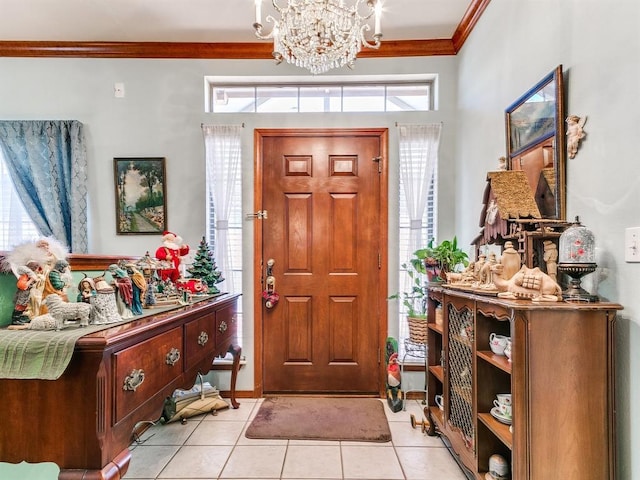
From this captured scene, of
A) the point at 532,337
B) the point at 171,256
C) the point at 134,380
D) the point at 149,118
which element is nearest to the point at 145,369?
the point at 134,380

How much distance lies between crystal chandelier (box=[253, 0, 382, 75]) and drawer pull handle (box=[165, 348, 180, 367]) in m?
1.51

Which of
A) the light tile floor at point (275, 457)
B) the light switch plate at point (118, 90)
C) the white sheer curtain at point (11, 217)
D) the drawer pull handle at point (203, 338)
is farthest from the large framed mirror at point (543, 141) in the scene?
the white sheer curtain at point (11, 217)

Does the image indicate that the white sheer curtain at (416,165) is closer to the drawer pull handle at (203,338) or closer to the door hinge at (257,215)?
the door hinge at (257,215)

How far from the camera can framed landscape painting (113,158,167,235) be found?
3055 millimetres

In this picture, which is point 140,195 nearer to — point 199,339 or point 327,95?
point 199,339

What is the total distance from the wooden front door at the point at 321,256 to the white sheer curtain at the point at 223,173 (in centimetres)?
20

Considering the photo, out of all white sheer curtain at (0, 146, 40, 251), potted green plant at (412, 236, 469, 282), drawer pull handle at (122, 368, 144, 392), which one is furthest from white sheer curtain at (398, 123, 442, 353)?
white sheer curtain at (0, 146, 40, 251)

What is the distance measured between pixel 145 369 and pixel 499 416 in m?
1.43

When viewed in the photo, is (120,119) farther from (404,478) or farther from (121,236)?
(404,478)

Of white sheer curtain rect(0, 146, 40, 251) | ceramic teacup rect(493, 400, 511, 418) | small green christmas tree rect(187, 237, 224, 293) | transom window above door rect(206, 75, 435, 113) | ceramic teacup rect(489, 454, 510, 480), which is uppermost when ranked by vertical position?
transom window above door rect(206, 75, 435, 113)

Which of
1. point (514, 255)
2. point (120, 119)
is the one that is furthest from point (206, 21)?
point (514, 255)

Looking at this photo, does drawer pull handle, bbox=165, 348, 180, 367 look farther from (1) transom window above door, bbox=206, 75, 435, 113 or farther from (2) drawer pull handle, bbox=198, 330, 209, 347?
(1) transom window above door, bbox=206, 75, 435, 113

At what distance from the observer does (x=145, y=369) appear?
1383 mm

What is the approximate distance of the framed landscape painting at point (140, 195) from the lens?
3055mm
